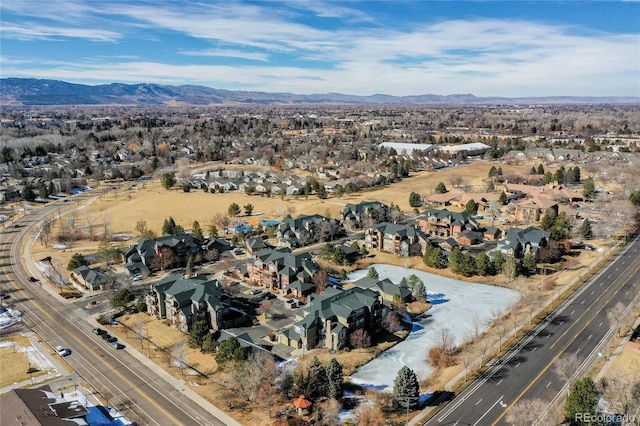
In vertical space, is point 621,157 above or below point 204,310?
above

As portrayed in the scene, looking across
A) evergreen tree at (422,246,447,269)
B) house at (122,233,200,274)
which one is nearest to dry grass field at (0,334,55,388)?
house at (122,233,200,274)

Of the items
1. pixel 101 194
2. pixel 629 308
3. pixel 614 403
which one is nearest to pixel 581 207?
pixel 629 308

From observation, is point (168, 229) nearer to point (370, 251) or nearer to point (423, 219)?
point (370, 251)

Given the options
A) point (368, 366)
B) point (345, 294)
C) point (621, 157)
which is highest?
point (621, 157)

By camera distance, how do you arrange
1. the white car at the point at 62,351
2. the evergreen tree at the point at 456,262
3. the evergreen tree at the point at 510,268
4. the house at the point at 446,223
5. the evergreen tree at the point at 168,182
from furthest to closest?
the evergreen tree at the point at 168,182 → the house at the point at 446,223 → the evergreen tree at the point at 456,262 → the evergreen tree at the point at 510,268 → the white car at the point at 62,351

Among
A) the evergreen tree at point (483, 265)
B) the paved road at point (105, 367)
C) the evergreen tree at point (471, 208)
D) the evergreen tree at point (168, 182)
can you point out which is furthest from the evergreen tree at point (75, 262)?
the evergreen tree at point (471, 208)

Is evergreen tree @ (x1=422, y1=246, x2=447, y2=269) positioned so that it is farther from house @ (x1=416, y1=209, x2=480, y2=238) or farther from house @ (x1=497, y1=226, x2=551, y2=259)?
house @ (x1=416, y1=209, x2=480, y2=238)

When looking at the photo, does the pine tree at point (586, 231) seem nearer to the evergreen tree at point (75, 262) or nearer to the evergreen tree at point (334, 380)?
the evergreen tree at point (334, 380)
